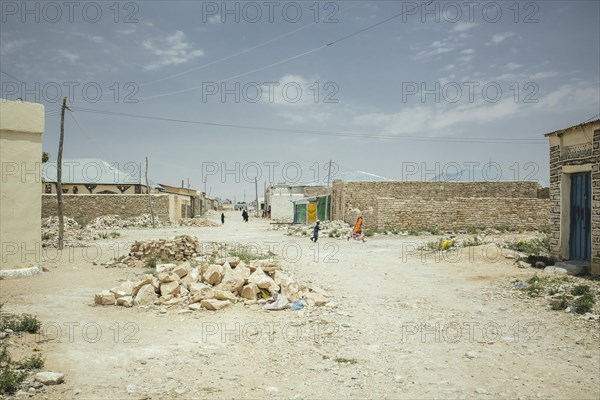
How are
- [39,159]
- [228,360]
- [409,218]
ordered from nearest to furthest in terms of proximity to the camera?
[228,360] → [39,159] → [409,218]

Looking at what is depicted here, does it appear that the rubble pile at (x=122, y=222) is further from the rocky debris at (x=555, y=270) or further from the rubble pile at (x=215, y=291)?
the rocky debris at (x=555, y=270)

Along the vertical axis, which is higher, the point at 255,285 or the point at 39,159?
the point at 39,159

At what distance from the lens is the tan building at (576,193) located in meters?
9.64

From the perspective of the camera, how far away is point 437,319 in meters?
6.51

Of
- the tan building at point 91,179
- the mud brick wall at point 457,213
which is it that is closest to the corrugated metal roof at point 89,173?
the tan building at point 91,179

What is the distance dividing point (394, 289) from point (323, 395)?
16.9 ft

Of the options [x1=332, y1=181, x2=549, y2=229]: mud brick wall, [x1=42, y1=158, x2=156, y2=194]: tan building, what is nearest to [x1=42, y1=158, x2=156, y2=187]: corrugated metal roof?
[x1=42, y1=158, x2=156, y2=194]: tan building

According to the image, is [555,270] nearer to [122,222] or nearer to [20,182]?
[20,182]

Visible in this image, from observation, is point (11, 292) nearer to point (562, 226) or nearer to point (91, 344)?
point (91, 344)

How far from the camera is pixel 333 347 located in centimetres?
529

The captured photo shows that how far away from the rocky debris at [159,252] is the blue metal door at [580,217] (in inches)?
429

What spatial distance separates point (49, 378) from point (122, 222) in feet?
98.7

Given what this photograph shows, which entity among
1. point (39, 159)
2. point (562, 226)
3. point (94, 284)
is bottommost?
point (94, 284)

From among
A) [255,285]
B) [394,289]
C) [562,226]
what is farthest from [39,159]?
[562,226]
